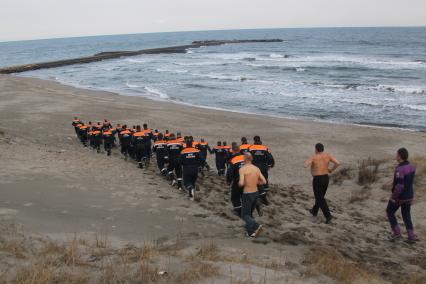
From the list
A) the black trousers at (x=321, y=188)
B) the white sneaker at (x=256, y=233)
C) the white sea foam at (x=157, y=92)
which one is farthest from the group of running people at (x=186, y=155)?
the white sea foam at (x=157, y=92)

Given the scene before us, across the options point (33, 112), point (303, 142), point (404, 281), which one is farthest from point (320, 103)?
point (404, 281)

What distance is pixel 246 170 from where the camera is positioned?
23.3 ft

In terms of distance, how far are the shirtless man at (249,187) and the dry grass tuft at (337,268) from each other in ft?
3.61

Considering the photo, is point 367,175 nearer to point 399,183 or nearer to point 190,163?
point 399,183

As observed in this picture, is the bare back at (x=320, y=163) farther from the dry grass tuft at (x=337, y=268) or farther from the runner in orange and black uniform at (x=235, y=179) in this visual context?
the dry grass tuft at (x=337, y=268)

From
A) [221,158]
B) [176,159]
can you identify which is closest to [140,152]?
[221,158]

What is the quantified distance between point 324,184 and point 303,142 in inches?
462

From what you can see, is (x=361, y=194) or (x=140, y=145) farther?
(x=140, y=145)

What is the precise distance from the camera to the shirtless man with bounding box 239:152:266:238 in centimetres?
709

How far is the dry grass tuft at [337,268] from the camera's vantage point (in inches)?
223

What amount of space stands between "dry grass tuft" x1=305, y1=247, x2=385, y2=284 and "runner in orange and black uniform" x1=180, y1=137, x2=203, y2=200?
12.3ft

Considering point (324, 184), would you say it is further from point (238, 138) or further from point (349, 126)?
point (349, 126)

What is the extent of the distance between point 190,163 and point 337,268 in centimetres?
457

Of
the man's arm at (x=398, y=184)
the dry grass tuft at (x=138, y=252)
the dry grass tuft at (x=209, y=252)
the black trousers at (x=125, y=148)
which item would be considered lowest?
the black trousers at (x=125, y=148)
